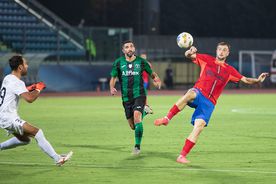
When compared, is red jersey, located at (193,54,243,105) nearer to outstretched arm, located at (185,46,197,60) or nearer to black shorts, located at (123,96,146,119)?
outstretched arm, located at (185,46,197,60)

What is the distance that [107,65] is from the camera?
4312cm

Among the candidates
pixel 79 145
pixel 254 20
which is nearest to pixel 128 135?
pixel 79 145

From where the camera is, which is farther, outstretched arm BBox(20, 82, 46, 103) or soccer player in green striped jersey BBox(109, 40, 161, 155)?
soccer player in green striped jersey BBox(109, 40, 161, 155)

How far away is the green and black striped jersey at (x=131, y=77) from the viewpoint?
557 inches

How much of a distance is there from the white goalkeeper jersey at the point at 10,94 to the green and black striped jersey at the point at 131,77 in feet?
11.2

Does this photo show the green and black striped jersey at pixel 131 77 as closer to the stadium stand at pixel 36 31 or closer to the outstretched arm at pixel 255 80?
the outstretched arm at pixel 255 80

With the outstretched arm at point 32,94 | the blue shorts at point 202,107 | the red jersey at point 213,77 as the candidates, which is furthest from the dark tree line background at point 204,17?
the outstretched arm at point 32,94

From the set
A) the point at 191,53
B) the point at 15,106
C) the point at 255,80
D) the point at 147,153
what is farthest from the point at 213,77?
the point at 15,106

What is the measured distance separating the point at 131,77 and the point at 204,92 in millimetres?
2294

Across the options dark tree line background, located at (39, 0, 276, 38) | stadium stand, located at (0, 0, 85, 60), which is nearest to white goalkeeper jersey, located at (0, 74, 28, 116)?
stadium stand, located at (0, 0, 85, 60)

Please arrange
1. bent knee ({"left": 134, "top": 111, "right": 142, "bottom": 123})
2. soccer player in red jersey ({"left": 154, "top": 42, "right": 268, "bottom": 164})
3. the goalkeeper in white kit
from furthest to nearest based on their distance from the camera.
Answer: bent knee ({"left": 134, "top": 111, "right": 142, "bottom": 123}) < soccer player in red jersey ({"left": 154, "top": 42, "right": 268, "bottom": 164}) < the goalkeeper in white kit

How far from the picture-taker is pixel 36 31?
43.5 m

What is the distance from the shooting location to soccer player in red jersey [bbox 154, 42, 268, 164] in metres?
12.2

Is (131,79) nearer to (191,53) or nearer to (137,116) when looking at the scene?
(137,116)
